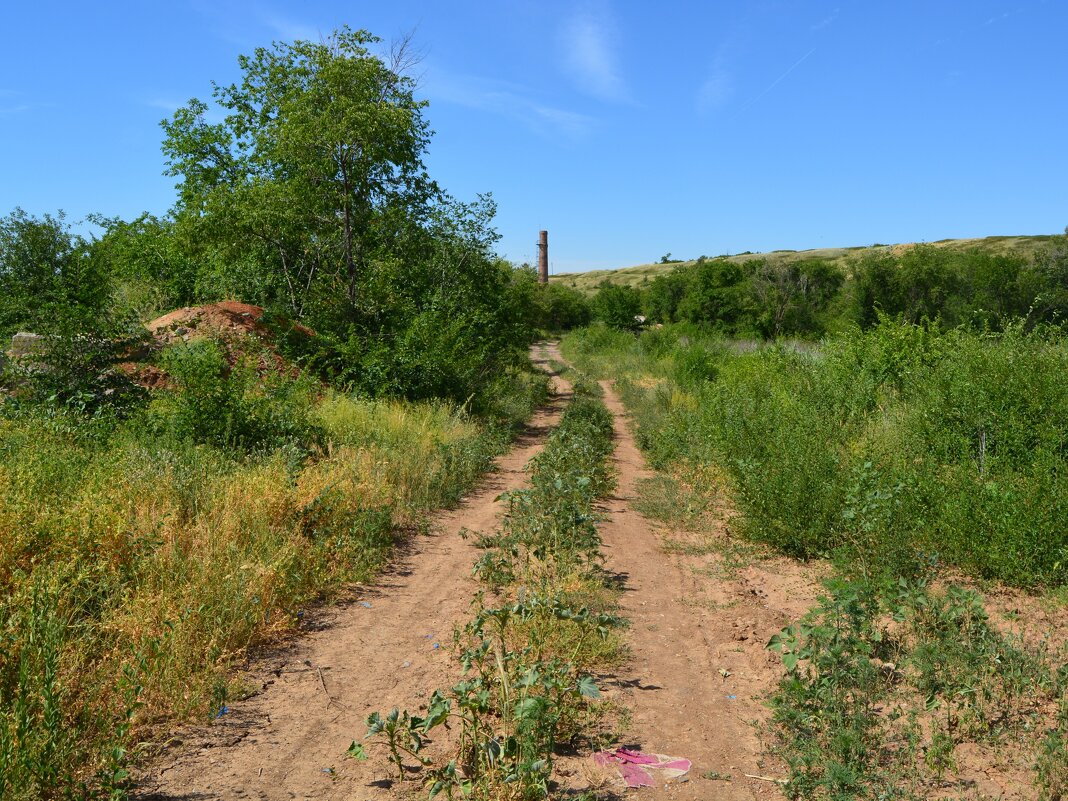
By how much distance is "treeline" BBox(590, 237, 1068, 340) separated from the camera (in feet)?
121

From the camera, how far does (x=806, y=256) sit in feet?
260

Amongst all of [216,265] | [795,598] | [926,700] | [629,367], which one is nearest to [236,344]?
[216,265]

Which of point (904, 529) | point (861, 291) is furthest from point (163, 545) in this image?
point (861, 291)

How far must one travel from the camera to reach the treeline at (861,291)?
3694 cm

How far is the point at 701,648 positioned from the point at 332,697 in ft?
8.42

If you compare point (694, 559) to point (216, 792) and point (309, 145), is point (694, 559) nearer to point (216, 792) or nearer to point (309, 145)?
point (216, 792)

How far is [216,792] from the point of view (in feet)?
10.8

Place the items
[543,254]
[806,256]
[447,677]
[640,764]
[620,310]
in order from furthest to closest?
1. [806,256]
2. [543,254]
3. [620,310]
4. [447,677]
5. [640,764]

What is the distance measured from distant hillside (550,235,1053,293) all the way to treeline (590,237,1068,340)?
4077 mm

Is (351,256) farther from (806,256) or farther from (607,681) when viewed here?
(806,256)

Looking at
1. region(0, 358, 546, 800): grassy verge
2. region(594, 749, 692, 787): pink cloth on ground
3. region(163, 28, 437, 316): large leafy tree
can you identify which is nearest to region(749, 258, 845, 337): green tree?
region(163, 28, 437, 316): large leafy tree

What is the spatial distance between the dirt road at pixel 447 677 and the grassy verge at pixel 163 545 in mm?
320

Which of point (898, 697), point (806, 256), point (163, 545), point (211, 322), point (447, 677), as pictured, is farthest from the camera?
point (806, 256)

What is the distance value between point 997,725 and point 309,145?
13.4 m
